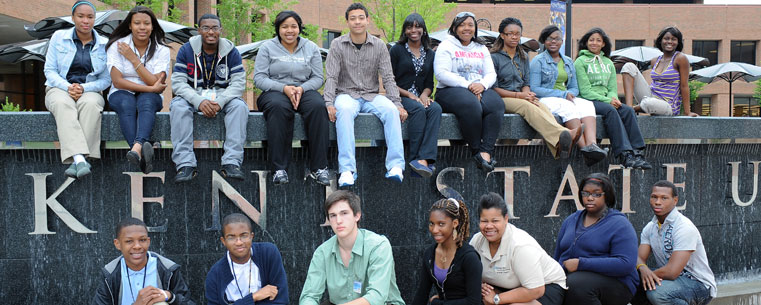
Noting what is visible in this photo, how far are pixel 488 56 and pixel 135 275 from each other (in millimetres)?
3773

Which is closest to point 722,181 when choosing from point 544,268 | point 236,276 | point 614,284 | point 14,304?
point 614,284

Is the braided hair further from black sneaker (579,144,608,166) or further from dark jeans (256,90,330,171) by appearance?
black sneaker (579,144,608,166)

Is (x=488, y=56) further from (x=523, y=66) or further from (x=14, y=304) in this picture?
(x=14, y=304)

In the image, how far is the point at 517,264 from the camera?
4535mm

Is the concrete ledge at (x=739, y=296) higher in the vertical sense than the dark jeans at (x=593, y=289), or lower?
lower

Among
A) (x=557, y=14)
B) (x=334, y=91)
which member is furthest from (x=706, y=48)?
(x=334, y=91)

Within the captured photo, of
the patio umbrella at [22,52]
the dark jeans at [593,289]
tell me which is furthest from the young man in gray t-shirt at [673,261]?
the patio umbrella at [22,52]

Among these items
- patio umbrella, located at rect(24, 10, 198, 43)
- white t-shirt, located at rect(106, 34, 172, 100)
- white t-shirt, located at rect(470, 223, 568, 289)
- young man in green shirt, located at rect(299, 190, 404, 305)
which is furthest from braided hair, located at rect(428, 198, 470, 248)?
→ patio umbrella, located at rect(24, 10, 198, 43)

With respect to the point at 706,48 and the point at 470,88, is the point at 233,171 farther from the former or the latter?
the point at 706,48

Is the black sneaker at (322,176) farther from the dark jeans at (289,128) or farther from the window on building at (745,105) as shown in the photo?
the window on building at (745,105)

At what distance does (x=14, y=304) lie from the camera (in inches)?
215

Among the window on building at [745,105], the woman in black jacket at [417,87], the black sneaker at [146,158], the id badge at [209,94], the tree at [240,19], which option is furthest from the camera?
the window on building at [745,105]

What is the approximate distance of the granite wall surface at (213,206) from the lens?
5430mm

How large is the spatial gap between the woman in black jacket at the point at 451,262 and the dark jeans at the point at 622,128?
2477 millimetres
